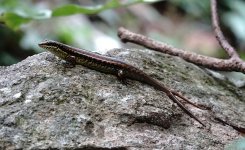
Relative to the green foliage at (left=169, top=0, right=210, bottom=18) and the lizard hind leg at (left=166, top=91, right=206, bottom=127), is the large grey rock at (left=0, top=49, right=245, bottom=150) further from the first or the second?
the green foliage at (left=169, top=0, right=210, bottom=18)

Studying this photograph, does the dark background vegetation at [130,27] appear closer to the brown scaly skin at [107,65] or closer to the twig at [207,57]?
the twig at [207,57]

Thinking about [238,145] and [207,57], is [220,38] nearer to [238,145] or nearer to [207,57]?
[207,57]

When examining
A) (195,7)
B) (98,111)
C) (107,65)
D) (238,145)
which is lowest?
(238,145)

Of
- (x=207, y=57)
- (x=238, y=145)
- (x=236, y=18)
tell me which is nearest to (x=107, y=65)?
(x=207, y=57)

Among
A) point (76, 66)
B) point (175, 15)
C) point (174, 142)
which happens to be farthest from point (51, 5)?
point (174, 142)

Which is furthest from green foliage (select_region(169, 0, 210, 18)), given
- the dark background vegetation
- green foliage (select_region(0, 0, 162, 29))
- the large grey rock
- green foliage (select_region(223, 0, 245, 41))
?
the large grey rock

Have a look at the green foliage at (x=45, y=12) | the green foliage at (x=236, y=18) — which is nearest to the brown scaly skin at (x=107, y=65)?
the green foliage at (x=45, y=12)
